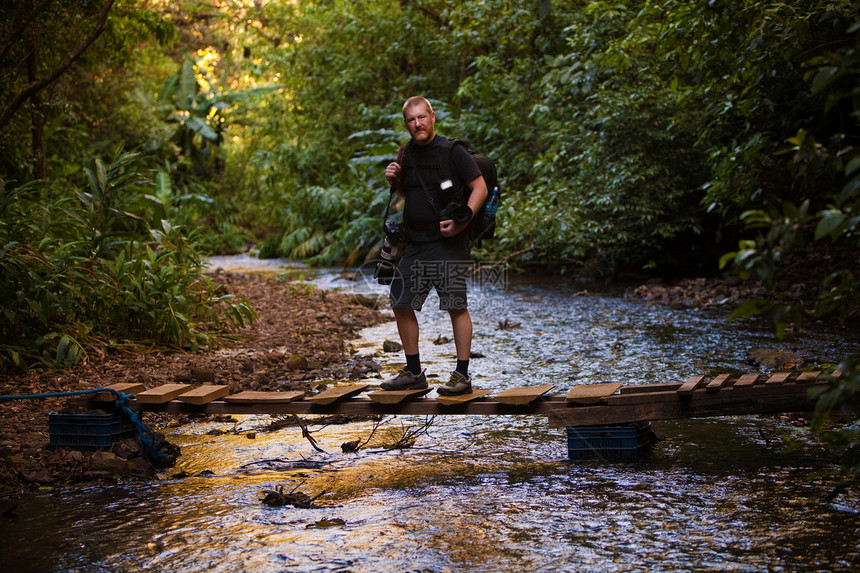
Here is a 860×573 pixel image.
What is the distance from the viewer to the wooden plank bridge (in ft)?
13.6

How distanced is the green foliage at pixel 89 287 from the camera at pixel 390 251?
9.09ft

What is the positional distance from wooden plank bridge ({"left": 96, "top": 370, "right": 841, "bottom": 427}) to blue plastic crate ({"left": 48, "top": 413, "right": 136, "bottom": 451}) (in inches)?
5.5

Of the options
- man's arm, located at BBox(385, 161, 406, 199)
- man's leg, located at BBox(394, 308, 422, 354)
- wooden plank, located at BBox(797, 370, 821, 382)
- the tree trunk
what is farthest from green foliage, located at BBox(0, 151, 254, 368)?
wooden plank, located at BBox(797, 370, 821, 382)

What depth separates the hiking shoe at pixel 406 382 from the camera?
4.77 meters

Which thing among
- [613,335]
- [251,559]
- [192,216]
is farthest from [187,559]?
[192,216]

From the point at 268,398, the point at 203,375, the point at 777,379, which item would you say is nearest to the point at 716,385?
the point at 777,379

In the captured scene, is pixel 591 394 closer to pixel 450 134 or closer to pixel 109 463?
pixel 109 463

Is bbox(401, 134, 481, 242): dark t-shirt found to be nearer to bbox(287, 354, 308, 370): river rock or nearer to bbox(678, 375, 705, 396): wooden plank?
bbox(678, 375, 705, 396): wooden plank

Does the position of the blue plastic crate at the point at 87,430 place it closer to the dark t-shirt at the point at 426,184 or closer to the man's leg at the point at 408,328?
the man's leg at the point at 408,328

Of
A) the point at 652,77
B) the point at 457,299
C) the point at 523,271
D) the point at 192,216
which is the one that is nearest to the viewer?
the point at 457,299

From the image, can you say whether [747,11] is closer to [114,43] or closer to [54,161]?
[114,43]

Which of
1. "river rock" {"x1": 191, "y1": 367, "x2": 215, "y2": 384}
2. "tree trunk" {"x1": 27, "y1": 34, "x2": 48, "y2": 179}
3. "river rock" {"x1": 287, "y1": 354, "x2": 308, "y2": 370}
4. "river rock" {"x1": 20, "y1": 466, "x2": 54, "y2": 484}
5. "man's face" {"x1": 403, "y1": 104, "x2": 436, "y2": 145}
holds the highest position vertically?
"tree trunk" {"x1": 27, "y1": 34, "x2": 48, "y2": 179}

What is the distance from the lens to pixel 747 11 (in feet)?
18.6

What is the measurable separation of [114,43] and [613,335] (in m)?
7.06
